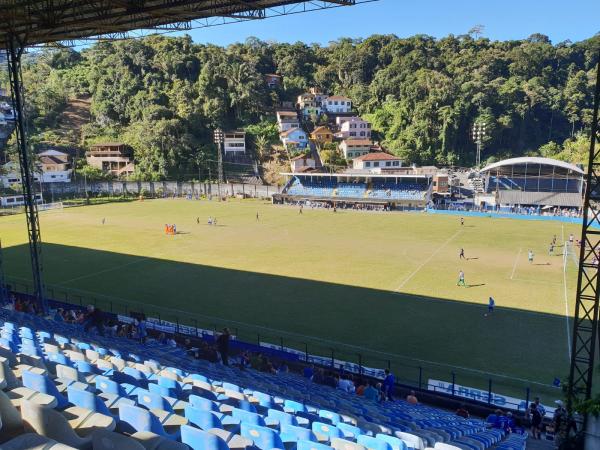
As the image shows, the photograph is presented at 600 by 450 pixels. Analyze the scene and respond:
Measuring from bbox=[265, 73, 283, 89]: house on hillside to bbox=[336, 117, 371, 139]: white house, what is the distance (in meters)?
22.2

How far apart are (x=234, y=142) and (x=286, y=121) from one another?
12.6 m

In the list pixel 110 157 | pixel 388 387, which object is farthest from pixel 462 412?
pixel 110 157

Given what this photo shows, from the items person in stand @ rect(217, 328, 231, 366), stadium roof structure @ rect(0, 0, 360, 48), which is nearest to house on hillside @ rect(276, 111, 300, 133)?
stadium roof structure @ rect(0, 0, 360, 48)

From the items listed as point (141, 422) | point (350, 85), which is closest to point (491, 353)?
point (141, 422)

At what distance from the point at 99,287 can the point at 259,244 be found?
1324 centimetres

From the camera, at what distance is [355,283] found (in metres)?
24.5

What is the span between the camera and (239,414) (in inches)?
228

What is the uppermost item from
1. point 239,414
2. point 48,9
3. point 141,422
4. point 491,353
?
point 48,9

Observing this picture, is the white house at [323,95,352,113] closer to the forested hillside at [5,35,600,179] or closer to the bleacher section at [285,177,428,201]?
the forested hillside at [5,35,600,179]

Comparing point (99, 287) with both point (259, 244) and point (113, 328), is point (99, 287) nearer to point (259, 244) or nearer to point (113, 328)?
point (113, 328)

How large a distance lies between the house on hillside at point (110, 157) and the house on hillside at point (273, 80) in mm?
36816

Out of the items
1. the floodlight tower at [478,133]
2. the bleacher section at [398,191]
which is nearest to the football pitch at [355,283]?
the bleacher section at [398,191]

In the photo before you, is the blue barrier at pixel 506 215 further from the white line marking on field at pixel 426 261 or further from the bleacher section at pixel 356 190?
the white line marking on field at pixel 426 261

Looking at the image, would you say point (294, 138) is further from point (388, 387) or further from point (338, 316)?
point (388, 387)
